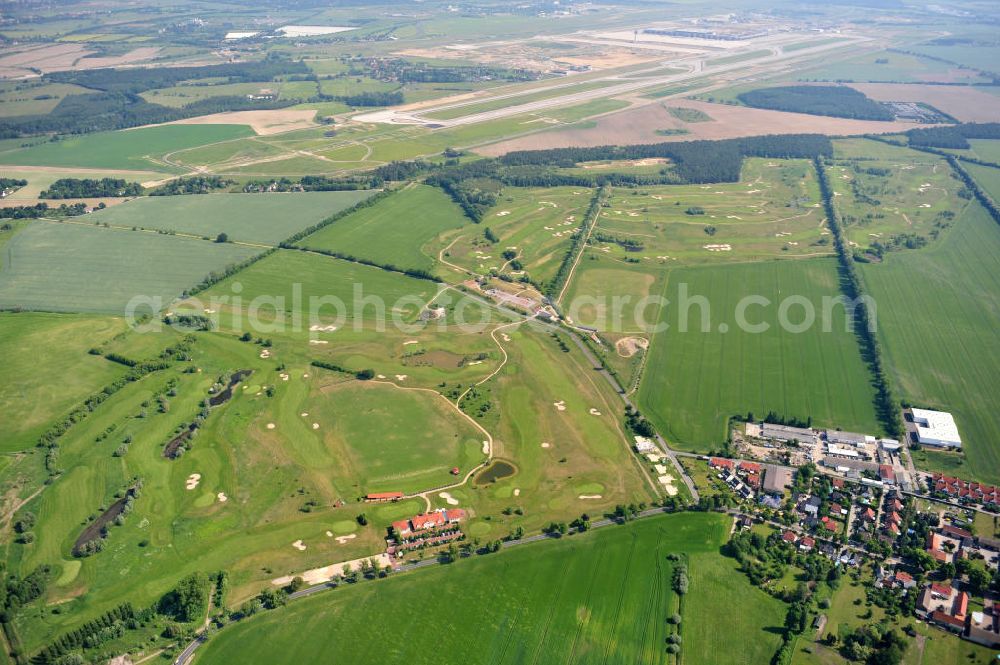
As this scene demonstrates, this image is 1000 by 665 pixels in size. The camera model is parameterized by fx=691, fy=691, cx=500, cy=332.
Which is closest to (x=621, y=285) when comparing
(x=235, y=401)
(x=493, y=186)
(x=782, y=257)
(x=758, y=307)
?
(x=758, y=307)

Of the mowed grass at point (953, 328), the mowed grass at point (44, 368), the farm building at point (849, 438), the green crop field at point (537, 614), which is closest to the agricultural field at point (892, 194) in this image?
the mowed grass at point (953, 328)

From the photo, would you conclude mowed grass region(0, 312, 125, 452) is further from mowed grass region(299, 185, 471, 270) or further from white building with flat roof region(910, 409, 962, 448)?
white building with flat roof region(910, 409, 962, 448)

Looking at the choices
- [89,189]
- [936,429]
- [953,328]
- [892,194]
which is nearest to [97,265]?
[89,189]

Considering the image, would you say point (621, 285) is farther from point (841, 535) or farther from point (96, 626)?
point (96, 626)

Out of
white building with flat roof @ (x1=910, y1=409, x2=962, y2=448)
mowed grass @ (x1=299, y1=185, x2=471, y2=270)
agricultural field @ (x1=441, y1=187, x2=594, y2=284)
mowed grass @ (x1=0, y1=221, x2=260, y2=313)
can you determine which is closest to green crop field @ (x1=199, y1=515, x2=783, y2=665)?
white building with flat roof @ (x1=910, y1=409, x2=962, y2=448)

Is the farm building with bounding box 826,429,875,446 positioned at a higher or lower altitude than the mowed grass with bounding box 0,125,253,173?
lower

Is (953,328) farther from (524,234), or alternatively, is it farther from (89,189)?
(89,189)
